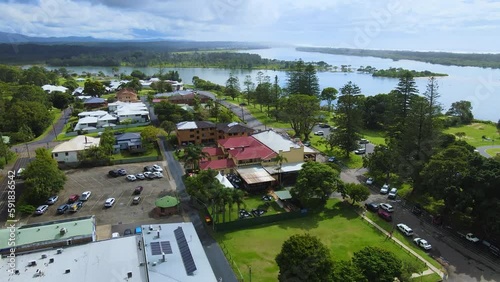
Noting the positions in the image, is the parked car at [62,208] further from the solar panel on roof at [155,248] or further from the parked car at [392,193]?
the parked car at [392,193]

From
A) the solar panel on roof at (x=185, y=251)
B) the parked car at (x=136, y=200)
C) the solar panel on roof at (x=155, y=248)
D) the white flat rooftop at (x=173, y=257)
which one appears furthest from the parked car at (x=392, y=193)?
the parked car at (x=136, y=200)

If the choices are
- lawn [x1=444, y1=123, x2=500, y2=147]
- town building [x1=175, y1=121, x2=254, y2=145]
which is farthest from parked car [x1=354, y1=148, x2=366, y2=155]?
lawn [x1=444, y1=123, x2=500, y2=147]

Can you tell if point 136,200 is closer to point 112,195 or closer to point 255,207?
point 112,195

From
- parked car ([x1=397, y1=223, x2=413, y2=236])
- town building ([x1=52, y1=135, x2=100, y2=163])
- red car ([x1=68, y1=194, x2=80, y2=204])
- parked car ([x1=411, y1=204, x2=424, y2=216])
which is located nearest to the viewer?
parked car ([x1=397, y1=223, x2=413, y2=236])

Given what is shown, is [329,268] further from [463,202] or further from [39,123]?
[39,123]

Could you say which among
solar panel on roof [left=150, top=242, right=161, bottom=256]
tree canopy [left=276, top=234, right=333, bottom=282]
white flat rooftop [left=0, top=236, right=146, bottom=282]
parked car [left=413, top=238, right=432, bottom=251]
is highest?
tree canopy [left=276, top=234, right=333, bottom=282]

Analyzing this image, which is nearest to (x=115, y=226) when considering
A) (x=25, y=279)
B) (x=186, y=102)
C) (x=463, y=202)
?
(x=25, y=279)

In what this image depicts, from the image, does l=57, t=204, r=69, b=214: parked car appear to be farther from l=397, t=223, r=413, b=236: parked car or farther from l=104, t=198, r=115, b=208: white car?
l=397, t=223, r=413, b=236: parked car

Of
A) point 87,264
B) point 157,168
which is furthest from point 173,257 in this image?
point 157,168
